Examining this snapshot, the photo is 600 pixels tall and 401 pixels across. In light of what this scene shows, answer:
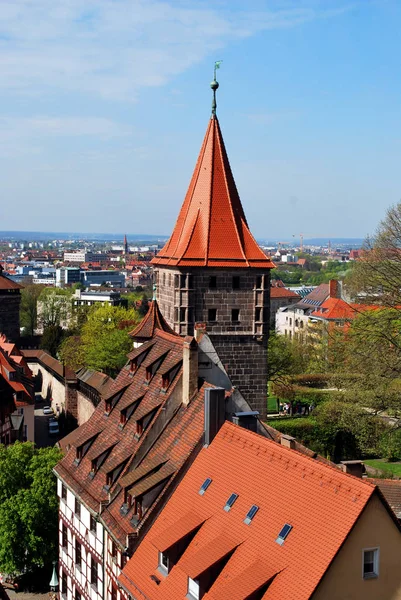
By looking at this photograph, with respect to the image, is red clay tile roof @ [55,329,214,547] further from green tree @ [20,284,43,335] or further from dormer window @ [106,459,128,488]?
green tree @ [20,284,43,335]

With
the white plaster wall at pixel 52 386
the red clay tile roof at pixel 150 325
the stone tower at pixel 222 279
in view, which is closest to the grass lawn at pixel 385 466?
the stone tower at pixel 222 279

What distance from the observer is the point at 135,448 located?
2408 cm

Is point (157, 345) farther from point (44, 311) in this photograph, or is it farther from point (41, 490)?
point (44, 311)

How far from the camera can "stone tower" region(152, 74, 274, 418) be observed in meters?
35.2

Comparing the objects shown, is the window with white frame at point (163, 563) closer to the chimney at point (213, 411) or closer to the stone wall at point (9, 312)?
the chimney at point (213, 411)

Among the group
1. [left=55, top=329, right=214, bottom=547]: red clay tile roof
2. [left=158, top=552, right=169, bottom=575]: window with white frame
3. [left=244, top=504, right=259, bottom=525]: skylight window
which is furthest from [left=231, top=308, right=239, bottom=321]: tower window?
[left=244, top=504, right=259, bottom=525]: skylight window

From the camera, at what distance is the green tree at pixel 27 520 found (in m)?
31.5

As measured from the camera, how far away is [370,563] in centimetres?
1684

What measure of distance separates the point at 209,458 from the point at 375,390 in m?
20.3

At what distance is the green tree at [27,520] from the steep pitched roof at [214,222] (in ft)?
36.1

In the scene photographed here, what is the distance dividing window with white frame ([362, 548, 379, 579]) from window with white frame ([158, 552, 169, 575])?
17.3ft

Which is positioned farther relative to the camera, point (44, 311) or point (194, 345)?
point (44, 311)

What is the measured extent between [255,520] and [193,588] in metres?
2.12

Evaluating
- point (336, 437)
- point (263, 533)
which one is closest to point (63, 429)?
point (336, 437)
